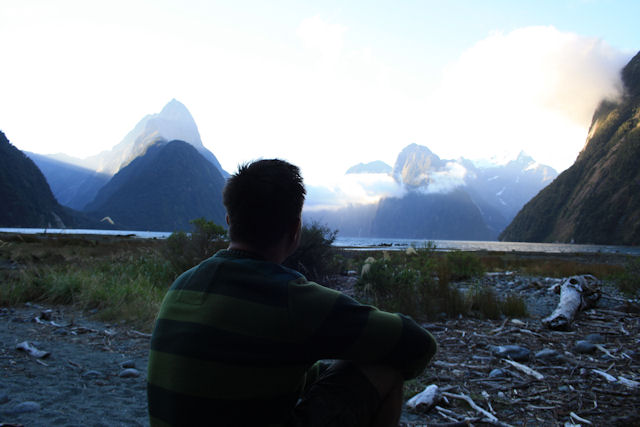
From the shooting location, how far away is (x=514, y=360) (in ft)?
12.3

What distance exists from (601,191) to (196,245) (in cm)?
9572

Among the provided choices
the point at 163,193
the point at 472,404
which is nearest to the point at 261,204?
the point at 472,404

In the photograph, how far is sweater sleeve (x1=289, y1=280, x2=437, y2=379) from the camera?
1156mm

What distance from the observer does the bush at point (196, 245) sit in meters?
8.53

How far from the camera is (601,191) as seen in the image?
78875 mm

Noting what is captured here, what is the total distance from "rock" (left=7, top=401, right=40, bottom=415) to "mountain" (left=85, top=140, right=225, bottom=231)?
450ft

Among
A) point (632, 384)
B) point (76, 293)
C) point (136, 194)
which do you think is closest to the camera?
point (632, 384)

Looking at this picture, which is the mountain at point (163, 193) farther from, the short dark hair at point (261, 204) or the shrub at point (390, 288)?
the short dark hair at point (261, 204)

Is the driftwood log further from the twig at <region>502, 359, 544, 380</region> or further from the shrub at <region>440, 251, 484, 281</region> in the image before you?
the shrub at <region>440, 251, 484, 281</region>

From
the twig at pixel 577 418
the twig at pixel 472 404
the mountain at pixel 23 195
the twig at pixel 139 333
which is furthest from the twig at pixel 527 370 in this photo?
the mountain at pixel 23 195

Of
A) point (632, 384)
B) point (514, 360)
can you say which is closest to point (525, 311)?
point (514, 360)

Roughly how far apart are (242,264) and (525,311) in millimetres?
6196

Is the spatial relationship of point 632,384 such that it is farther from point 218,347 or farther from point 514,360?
point 218,347

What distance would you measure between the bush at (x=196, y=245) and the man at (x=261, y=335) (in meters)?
7.46
